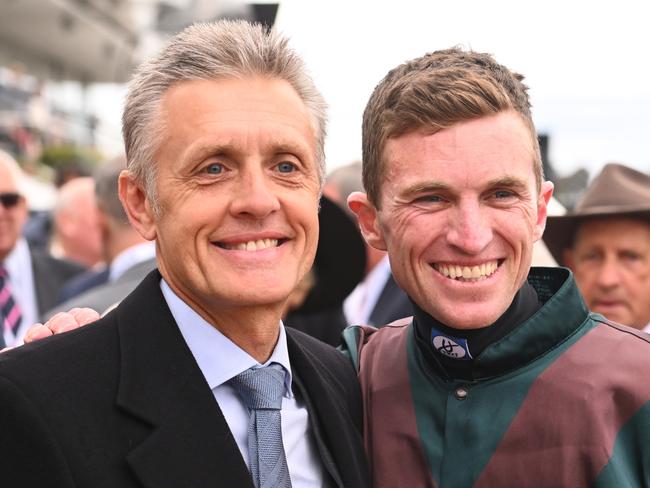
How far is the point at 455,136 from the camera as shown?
2516 millimetres

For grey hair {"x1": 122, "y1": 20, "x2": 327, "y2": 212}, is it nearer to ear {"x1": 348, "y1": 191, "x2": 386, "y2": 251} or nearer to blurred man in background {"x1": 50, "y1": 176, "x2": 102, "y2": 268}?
ear {"x1": 348, "y1": 191, "x2": 386, "y2": 251}

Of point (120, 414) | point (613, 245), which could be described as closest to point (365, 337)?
point (120, 414)

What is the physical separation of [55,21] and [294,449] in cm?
4340

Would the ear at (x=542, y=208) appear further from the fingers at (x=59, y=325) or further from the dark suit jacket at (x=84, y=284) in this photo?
the dark suit jacket at (x=84, y=284)

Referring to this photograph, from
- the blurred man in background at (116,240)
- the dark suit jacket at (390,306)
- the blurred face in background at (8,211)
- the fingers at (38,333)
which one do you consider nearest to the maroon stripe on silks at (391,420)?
the fingers at (38,333)

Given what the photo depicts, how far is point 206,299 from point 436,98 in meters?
0.82

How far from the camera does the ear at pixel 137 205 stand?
7.66ft

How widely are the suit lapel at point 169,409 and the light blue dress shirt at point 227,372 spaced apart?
5cm

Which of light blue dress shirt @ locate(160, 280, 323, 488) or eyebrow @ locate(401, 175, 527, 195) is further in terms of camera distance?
eyebrow @ locate(401, 175, 527, 195)

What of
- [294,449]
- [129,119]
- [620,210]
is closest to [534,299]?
[294,449]

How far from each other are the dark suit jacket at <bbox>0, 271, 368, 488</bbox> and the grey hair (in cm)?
32

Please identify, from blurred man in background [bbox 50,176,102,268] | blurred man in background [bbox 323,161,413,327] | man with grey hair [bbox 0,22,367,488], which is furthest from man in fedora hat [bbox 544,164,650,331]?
blurred man in background [bbox 50,176,102,268]

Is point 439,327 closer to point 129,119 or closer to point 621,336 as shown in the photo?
point 621,336

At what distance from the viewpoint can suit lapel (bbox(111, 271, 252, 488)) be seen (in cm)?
205
